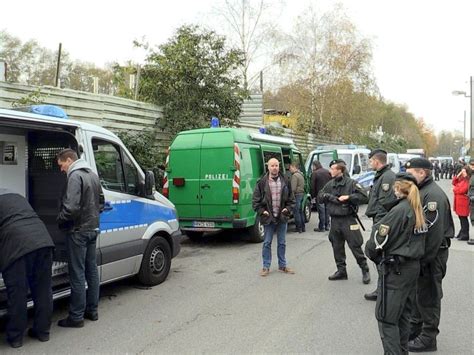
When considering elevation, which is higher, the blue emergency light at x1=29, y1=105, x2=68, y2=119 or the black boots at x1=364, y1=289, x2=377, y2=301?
the blue emergency light at x1=29, y1=105, x2=68, y2=119

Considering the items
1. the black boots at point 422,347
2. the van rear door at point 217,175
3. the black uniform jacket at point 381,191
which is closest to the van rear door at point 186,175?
the van rear door at point 217,175

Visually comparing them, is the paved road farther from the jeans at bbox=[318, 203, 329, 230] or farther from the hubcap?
the jeans at bbox=[318, 203, 329, 230]

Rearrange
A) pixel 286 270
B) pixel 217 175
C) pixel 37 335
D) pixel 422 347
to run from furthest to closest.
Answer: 1. pixel 217 175
2. pixel 286 270
3. pixel 37 335
4. pixel 422 347

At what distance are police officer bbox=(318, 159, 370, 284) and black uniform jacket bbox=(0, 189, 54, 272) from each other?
3.86 meters

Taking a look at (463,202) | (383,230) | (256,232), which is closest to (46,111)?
(383,230)

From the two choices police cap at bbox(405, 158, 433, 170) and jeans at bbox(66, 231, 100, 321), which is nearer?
police cap at bbox(405, 158, 433, 170)

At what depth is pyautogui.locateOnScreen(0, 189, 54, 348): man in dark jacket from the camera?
4.27 m

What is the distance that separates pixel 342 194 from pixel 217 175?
3300 mm

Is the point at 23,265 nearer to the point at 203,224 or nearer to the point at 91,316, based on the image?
the point at 91,316

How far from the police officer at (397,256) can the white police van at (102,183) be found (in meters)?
3.23

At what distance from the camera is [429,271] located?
4250 mm

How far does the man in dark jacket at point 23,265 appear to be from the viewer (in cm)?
427

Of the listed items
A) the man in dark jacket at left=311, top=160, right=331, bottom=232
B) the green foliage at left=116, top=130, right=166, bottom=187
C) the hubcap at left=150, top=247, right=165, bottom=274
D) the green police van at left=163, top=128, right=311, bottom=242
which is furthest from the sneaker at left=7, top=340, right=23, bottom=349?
the man in dark jacket at left=311, top=160, right=331, bottom=232

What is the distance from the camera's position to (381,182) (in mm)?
5480
